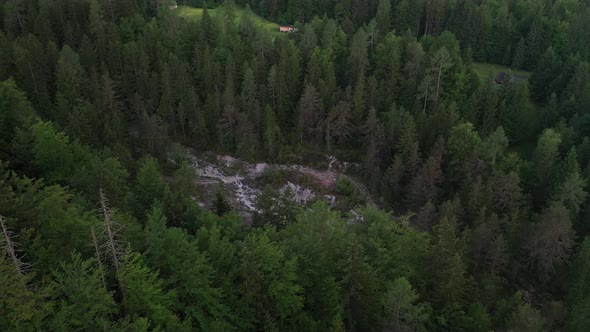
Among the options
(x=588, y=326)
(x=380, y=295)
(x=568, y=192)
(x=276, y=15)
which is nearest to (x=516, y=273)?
(x=568, y=192)

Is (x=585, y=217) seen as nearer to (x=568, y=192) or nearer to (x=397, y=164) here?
(x=568, y=192)

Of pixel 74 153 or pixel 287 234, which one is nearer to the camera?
pixel 287 234

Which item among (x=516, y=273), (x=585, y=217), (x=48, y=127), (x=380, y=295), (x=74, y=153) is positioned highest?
(x=48, y=127)

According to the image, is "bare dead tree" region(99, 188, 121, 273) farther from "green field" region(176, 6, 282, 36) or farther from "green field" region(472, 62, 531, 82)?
"green field" region(176, 6, 282, 36)

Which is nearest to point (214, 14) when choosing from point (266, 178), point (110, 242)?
point (266, 178)

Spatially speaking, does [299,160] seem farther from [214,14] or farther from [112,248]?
[112,248]

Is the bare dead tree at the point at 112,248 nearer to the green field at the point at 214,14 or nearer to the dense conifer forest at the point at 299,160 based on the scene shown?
the dense conifer forest at the point at 299,160

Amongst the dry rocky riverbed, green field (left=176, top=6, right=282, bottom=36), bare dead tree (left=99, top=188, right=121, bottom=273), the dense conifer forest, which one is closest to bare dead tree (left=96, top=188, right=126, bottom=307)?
bare dead tree (left=99, top=188, right=121, bottom=273)
